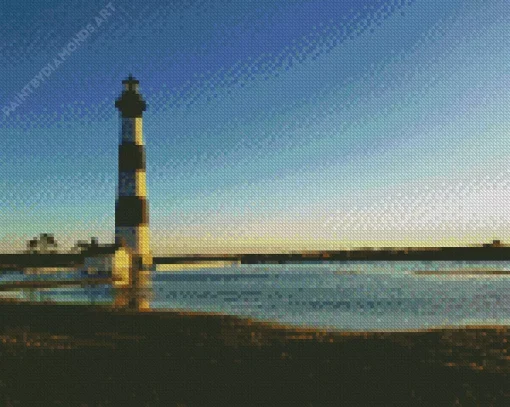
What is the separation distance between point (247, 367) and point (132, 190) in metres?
35.3

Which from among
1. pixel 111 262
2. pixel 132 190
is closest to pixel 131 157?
pixel 132 190

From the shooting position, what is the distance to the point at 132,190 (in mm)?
42250

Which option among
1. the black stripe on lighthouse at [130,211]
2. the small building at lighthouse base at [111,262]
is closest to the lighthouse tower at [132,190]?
the black stripe on lighthouse at [130,211]

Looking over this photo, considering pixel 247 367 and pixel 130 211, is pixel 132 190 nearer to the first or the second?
pixel 130 211

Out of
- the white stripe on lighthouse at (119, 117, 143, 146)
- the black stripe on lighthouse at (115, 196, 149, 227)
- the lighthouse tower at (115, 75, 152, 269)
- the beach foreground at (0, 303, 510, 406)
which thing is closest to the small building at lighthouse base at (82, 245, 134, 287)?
the lighthouse tower at (115, 75, 152, 269)

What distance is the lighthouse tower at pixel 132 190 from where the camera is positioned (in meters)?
42.3

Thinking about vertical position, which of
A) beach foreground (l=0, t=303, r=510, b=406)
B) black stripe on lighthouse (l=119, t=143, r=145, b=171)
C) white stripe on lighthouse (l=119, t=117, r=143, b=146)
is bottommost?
beach foreground (l=0, t=303, r=510, b=406)

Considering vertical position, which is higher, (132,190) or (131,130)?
(131,130)

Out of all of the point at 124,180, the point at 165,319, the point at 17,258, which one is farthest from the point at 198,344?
the point at 17,258

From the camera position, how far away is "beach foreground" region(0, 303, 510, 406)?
643 cm

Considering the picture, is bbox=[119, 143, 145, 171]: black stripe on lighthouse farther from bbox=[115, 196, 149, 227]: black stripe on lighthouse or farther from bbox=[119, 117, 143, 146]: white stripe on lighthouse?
bbox=[115, 196, 149, 227]: black stripe on lighthouse

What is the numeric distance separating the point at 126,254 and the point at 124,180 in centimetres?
498

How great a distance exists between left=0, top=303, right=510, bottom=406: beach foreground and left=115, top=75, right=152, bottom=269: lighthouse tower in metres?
29.8

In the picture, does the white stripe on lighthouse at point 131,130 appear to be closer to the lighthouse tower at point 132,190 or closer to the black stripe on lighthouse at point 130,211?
the lighthouse tower at point 132,190
